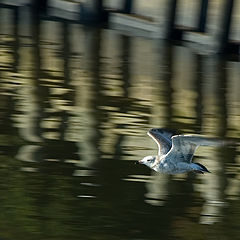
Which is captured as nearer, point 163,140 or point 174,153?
point 174,153

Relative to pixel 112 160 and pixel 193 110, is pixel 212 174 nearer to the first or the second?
pixel 112 160

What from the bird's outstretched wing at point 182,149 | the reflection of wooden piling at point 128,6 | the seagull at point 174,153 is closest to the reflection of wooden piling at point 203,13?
the reflection of wooden piling at point 128,6

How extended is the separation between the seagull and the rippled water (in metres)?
0.49

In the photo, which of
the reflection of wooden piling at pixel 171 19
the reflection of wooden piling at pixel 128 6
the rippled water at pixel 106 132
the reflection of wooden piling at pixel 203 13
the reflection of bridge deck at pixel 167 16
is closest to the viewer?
the rippled water at pixel 106 132

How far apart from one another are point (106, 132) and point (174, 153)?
320 cm

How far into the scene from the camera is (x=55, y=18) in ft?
69.5

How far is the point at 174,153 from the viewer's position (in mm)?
10086

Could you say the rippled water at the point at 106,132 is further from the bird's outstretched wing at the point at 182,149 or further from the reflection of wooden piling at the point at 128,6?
the reflection of wooden piling at the point at 128,6

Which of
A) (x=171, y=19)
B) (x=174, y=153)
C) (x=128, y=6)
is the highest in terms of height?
(x=128, y=6)

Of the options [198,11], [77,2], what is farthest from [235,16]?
[77,2]

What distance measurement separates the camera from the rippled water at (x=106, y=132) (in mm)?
10250

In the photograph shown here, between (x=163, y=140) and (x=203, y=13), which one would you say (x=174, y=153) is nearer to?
(x=163, y=140)

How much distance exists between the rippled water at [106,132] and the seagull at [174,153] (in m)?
0.49

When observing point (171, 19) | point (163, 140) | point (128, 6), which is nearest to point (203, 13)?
point (171, 19)
